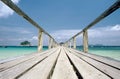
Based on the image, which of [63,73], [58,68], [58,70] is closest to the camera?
[63,73]

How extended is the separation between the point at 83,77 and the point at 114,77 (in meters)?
0.25

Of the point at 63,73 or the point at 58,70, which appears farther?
the point at 58,70

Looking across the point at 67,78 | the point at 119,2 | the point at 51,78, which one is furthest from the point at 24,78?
the point at 119,2

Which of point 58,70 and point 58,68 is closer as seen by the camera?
point 58,70

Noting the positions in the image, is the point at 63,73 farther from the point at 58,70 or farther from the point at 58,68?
the point at 58,68

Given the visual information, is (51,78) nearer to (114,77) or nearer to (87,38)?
(114,77)

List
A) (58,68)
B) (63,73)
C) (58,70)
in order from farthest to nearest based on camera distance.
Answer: (58,68) → (58,70) → (63,73)

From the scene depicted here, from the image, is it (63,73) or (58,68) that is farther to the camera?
(58,68)

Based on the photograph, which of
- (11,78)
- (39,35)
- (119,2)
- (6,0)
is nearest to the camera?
(11,78)

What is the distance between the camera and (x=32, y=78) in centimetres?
113

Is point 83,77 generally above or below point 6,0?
below

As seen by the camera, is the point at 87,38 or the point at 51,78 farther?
the point at 87,38

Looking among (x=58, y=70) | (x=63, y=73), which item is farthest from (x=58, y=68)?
(x=63, y=73)

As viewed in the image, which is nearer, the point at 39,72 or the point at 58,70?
the point at 39,72
